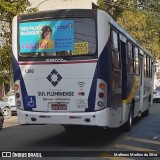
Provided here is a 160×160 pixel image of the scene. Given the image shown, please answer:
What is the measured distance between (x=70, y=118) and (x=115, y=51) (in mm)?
2416

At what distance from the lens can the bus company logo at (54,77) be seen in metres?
10.6

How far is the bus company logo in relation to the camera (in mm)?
10641

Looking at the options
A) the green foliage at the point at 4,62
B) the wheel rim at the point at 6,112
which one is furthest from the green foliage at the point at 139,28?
the wheel rim at the point at 6,112

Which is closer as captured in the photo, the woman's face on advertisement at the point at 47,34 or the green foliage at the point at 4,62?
the woman's face on advertisement at the point at 47,34

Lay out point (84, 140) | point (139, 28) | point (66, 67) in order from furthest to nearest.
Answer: point (139, 28), point (84, 140), point (66, 67)

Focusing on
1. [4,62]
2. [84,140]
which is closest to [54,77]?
[84,140]

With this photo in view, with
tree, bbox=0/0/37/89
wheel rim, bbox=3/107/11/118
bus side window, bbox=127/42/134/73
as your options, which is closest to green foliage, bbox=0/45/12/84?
tree, bbox=0/0/37/89

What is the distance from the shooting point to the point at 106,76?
411 inches

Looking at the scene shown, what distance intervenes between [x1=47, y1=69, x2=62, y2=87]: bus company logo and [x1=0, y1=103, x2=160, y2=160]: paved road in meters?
1.70

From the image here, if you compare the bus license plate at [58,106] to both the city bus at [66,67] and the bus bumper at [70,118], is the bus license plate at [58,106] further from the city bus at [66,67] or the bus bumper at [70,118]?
the bus bumper at [70,118]

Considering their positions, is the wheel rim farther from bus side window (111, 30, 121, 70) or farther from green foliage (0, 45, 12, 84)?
bus side window (111, 30, 121, 70)

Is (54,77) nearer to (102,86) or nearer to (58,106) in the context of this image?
(58,106)

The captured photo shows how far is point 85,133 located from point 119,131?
50.0 inches

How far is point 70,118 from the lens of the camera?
1039cm
